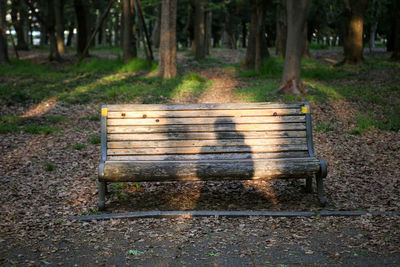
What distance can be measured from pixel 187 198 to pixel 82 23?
20355 millimetres

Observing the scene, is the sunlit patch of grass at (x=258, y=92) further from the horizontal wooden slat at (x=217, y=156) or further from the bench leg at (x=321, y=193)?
the bench leg at (x=321, y=193)

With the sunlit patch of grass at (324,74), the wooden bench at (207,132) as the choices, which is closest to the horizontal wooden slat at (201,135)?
the wooden bench at (207,132)

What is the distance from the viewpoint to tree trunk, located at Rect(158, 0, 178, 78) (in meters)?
16.2

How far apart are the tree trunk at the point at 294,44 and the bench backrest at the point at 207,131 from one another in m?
7.07

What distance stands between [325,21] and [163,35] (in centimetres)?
2449

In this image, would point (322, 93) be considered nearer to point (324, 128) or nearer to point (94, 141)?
point (324, 128)

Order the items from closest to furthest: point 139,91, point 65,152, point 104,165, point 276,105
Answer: point 104,165
point 276,105
point 65,152
point 139,91

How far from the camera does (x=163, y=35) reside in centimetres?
1630

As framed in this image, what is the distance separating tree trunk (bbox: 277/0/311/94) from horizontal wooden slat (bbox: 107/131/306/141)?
7.10 metres

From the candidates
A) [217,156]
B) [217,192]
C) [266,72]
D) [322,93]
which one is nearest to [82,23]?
[266,72]

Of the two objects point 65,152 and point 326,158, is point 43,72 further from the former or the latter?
point 326,158

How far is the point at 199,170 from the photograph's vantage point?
18.5 feet

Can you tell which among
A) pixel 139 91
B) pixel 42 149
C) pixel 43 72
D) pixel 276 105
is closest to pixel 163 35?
pixel 139 91

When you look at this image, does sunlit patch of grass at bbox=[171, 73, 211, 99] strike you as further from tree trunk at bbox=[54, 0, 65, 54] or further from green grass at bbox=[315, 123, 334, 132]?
tree trunk at bbox=[54, 0, 65, 54]
